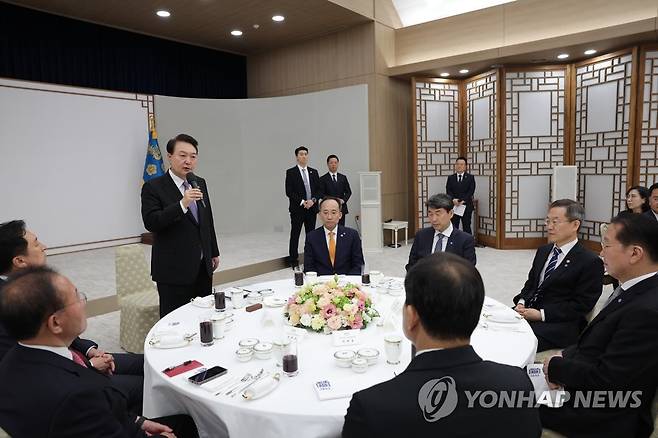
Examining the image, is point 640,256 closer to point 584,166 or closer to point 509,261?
point 509,261

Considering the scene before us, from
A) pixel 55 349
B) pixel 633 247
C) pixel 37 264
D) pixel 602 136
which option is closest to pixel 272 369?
pixel 55 349

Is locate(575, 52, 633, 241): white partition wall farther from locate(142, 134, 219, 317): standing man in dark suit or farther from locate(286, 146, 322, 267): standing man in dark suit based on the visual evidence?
locate(142, 134, 219, 317): standing man in dark suit

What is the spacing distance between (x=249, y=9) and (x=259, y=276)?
13.6ft

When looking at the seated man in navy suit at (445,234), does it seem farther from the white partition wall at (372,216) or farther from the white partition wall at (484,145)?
the white partition wall at (484,145)

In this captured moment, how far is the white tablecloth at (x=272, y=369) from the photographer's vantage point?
56.4 inches

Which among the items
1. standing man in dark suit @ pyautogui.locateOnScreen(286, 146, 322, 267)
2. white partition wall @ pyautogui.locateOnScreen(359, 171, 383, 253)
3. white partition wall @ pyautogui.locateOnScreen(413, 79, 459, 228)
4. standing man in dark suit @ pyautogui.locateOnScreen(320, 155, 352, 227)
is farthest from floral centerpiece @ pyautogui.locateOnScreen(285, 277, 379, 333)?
white partition wall @ pyautogui.locateOnScreen(413, 79, 459, 228)

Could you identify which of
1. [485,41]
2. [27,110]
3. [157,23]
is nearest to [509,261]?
[485,41]

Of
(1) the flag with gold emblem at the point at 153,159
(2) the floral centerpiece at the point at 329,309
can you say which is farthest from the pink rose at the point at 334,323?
(1) the flag with gold emblem at the point at 153,159

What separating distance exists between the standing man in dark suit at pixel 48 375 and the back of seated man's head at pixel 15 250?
85 centimetres

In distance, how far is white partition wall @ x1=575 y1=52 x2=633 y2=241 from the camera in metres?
6.16

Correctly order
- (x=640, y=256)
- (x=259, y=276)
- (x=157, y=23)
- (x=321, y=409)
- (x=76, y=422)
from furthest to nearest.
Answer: (x=157, y=23) → (x=259, y=276) → (x=640, y=256) → (x=321, y=409) → (x=76, y=422)

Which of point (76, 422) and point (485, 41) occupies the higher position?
point (485, 41)

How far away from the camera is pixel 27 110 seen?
22.7ft

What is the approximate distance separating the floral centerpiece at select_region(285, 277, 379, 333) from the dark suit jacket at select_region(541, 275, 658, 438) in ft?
2.72
